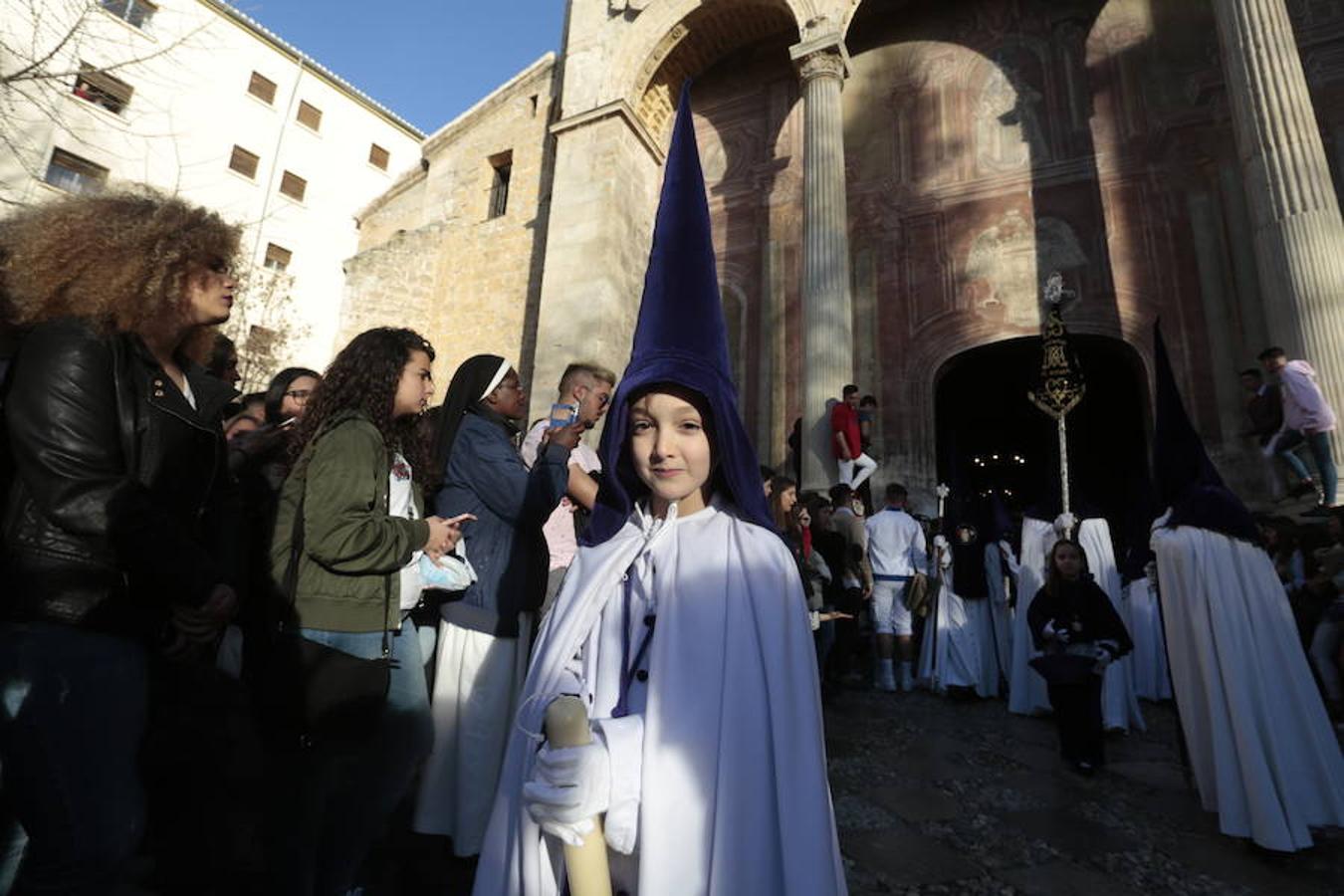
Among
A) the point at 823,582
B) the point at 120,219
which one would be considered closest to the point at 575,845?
the point at 120,219

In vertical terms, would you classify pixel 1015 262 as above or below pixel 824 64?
below

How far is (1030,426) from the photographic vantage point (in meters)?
17.7

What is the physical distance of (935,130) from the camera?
1162 cm

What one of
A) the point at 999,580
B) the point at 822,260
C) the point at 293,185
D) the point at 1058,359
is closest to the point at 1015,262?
the point at 1058,359

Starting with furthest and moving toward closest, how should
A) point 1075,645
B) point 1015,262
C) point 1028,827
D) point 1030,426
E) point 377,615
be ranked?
1. point 1030,426
2. point 1015,262
3. point 1075,645
4. point 1028,827
5. point 377,615

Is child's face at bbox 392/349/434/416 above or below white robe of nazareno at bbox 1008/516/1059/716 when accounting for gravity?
above

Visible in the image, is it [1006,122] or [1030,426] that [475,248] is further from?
[1030,426]

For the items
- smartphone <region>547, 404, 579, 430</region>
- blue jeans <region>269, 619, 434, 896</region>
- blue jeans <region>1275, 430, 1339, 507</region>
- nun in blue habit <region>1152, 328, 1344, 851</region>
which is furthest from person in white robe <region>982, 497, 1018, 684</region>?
blue jeans <region>269, 619, 434, 896</region>

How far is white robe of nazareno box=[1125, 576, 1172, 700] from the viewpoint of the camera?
6957 millimetres

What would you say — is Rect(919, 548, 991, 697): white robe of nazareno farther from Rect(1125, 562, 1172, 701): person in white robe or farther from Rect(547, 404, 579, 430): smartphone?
Rect(547, 404, 579, 430): smartphone

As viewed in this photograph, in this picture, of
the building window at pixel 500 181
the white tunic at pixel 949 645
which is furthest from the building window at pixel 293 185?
the white tunic at pixel 949 645

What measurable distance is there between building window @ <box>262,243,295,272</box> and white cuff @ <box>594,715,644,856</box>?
23.9 m

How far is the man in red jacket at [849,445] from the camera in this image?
27.9 ft

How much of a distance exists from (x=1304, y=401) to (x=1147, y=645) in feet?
9.63
